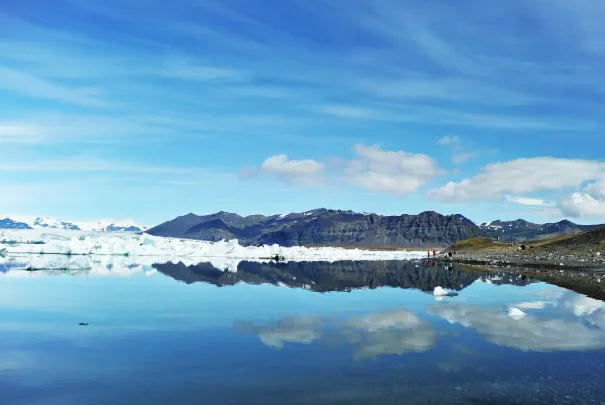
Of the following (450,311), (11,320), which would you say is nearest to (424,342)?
(450,311)

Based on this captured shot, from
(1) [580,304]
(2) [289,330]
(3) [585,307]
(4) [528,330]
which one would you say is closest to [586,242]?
(1) [580,304]

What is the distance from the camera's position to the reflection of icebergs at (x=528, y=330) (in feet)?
54.0

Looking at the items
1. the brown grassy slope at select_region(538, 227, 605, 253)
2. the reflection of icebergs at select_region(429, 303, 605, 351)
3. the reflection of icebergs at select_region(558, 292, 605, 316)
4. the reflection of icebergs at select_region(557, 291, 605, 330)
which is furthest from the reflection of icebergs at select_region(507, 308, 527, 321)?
the brown grassy slope at select_region(538, 227, 605, 253)

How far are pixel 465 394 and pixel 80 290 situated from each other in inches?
1099

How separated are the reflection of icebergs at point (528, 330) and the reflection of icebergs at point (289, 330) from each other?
601 centimetres

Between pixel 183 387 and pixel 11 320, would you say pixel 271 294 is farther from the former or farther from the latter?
pixel 183 387

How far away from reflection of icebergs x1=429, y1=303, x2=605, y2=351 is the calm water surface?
0.25 ft

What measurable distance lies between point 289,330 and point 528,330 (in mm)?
9207

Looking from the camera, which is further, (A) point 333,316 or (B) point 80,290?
(B) point 80,290

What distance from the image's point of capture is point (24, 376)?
41.2 feet

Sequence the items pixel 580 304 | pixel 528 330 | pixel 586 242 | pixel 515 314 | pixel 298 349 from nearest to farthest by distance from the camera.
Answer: pixel 298 349, pixel 528 330, pixel 515 314, pixel 580 304, pixel 586 242

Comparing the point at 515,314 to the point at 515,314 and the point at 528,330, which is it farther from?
the point at 528,330

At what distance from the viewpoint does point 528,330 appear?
19016 mm

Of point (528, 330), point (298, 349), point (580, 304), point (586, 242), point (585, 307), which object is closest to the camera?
point (298, 349)
